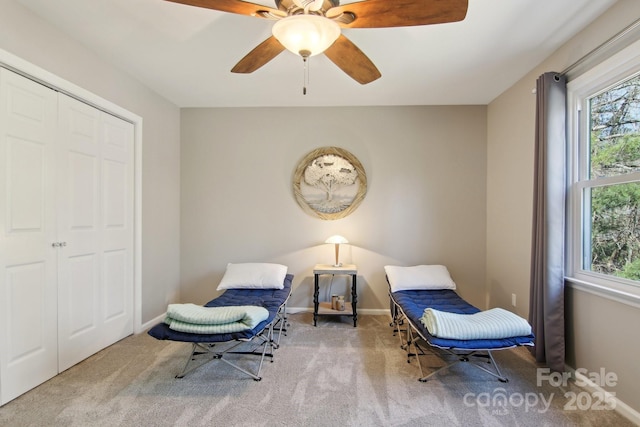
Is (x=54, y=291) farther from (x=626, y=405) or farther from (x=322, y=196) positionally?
(x=626, y=405)

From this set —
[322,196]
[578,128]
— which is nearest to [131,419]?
[322,196]

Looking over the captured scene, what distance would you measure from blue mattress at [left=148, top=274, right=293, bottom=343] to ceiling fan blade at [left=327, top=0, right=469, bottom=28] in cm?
201

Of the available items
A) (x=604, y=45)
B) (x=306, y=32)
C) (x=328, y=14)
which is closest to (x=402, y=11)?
(x=328, y=14)

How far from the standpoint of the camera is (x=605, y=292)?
198 centimetres

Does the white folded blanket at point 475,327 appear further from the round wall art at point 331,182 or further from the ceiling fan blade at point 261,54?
the ceiling fan blade at point 261,54

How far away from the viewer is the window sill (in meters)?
1.81

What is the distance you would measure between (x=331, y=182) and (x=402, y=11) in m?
2.33

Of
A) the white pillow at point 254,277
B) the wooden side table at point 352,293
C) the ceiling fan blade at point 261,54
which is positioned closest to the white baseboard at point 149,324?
the white pillow at point 254,277

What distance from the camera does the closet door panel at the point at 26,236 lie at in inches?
76.1

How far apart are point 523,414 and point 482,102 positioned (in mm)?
3072

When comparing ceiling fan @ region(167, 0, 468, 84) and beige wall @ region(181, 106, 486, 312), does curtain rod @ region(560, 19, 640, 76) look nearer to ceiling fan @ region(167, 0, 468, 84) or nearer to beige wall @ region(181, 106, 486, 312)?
ceiling fan @ region(167, 0, 468, 84)

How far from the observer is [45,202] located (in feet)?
7.19

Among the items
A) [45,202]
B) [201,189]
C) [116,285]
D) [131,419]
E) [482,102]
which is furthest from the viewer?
[201,189]

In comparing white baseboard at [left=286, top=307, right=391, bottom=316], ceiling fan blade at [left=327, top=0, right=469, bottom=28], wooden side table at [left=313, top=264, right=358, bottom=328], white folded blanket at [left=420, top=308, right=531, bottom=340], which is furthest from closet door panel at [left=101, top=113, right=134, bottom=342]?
white folded blanket at [left=420, top=308, right=531, bottom=340]
